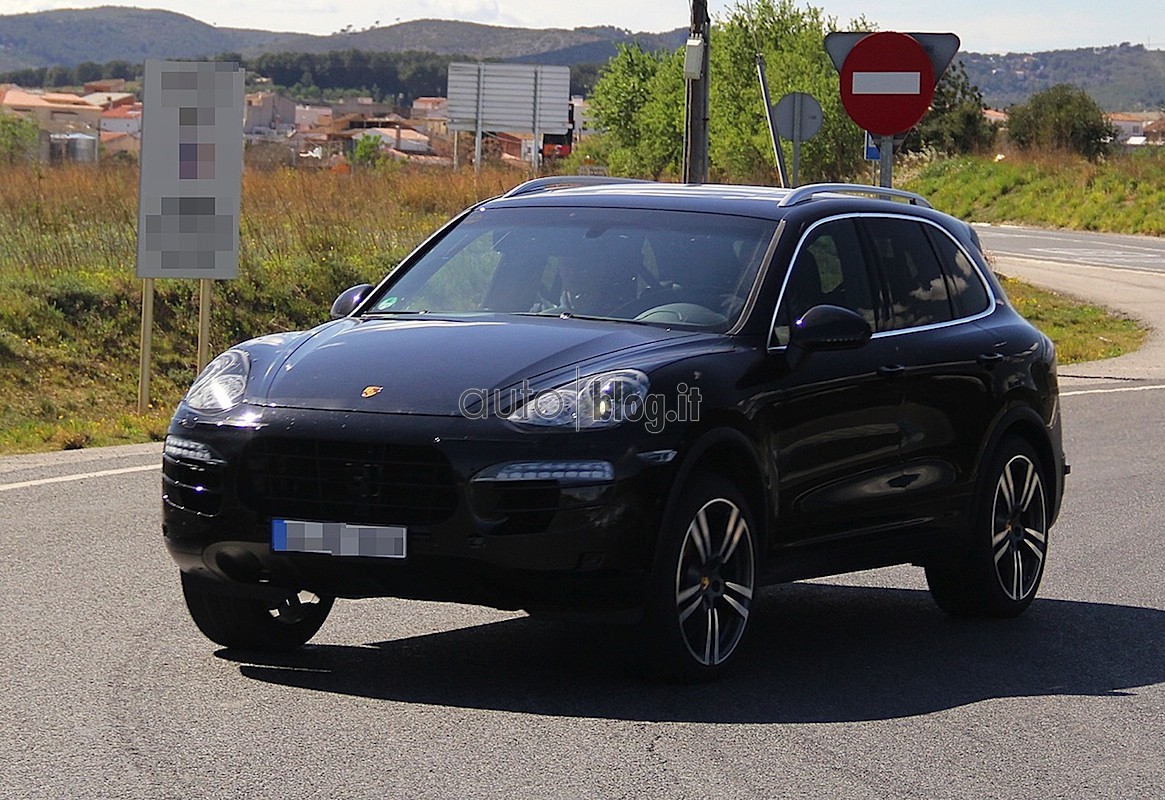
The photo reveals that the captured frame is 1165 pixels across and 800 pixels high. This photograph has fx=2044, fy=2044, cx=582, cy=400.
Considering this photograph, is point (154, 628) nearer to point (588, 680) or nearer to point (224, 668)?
point (224, 668)

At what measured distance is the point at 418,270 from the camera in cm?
781

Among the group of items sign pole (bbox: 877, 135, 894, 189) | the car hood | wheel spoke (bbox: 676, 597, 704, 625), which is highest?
sign pole (bbox: 877, 135, 894, 189)

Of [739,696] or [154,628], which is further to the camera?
[154,628]

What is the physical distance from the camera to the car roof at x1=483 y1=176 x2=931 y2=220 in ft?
A: 25.0

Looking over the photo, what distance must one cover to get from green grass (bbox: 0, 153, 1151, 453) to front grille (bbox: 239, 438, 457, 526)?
8096 mm

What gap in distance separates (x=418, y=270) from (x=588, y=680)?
Result: 1913mm

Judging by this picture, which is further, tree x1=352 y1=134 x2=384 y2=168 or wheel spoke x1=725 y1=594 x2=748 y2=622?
tree x1=352 y1=134 x2=384 y2=168

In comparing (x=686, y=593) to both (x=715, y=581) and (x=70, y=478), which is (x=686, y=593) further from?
(x=70, y=478)

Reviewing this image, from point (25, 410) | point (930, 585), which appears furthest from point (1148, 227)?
point (930, 585)

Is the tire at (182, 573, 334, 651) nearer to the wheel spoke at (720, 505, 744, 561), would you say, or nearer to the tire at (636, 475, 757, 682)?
the tire at (636, 475, 757, 682)

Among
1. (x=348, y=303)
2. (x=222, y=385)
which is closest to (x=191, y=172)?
(x=348, y=303)

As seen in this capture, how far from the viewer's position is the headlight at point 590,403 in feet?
20.3

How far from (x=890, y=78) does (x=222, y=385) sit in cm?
1007

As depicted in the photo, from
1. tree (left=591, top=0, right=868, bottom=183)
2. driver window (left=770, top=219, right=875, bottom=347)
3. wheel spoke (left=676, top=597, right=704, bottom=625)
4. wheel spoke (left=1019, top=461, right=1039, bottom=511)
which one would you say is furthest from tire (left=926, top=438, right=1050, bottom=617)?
tree (left=591, top=0, right=868, bottom=183)
